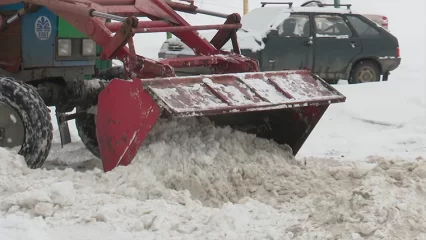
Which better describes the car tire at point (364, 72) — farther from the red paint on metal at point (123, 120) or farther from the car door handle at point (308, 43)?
the red paint on metal at point (123, 120)

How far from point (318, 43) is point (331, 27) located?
0.50 meters

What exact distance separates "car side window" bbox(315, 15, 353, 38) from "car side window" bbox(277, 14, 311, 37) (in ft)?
0.70

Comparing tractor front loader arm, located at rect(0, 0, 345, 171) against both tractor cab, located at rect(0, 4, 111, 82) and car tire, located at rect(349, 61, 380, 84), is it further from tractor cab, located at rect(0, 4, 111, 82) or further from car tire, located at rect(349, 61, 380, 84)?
car tire, located at rect(349, 61, 380, 84)

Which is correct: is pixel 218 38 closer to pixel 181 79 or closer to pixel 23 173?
pixel 181 79

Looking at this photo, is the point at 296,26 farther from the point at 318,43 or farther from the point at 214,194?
the point at 214,194

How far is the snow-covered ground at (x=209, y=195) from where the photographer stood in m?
3.94

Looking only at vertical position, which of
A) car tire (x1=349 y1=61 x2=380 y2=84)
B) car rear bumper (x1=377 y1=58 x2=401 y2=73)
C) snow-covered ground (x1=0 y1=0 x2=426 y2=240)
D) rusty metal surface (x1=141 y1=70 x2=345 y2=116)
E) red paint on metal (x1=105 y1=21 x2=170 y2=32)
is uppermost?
red paint on metal (x1=105 y1=21 x2=170 y2=32)

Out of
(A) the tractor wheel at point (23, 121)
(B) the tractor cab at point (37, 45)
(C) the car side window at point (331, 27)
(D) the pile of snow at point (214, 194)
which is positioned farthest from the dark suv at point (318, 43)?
(A) the tractor wheel at point (23, 121)

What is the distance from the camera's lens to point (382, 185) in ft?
14.9

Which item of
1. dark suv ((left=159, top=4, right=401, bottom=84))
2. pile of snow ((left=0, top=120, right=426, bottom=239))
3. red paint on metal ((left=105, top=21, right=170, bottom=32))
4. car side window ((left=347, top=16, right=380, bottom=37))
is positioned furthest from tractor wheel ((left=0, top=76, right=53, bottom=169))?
car side window ((left=347, top=16, right=380, bottom=37))

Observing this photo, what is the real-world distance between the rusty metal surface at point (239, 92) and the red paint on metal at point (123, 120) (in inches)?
5.0

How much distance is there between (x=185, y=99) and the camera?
472 cm

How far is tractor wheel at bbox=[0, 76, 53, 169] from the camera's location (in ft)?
16.5

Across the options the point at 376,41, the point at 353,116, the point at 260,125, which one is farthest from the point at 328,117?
the point at 376,41
